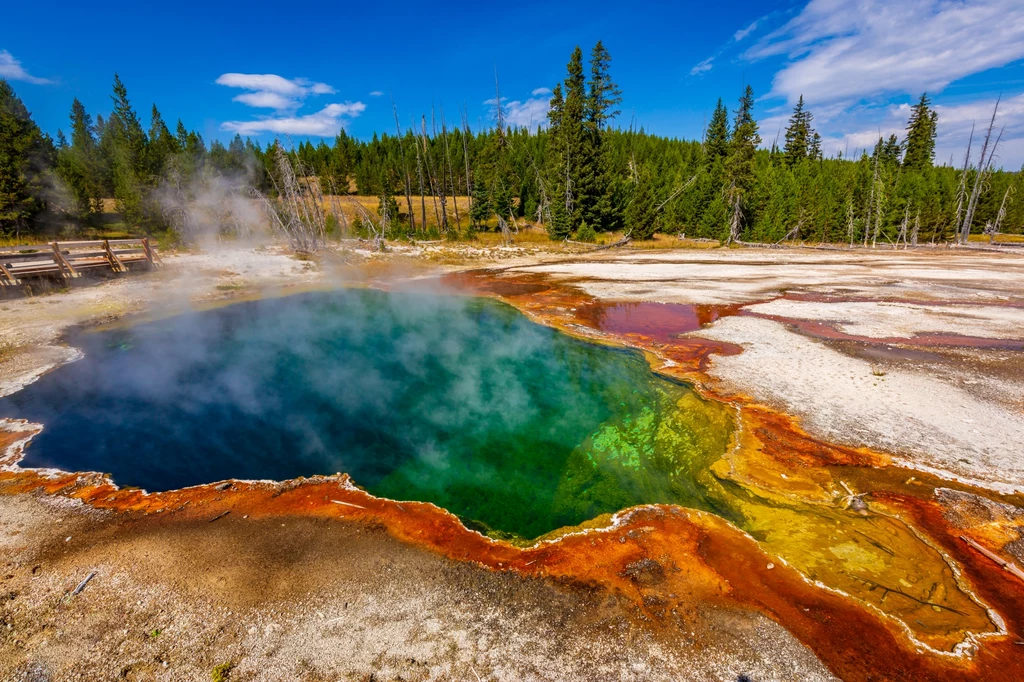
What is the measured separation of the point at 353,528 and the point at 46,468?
5.26m

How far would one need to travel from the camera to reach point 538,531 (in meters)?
5.51

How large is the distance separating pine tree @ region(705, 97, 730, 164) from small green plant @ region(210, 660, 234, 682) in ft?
177

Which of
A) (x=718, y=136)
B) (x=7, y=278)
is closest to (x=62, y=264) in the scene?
(x=7, y=278)

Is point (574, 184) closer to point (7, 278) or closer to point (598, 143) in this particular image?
point (598, 143)

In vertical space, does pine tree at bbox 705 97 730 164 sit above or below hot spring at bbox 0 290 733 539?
above

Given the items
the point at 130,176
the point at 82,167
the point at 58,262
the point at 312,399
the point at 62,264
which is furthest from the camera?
the point at 82,167

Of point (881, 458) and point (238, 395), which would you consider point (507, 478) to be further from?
point (238, 395)

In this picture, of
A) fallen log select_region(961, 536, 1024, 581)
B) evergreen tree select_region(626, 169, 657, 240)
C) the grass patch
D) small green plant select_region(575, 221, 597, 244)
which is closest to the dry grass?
the grass patch

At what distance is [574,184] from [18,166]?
38.4 m

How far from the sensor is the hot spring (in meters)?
6.44

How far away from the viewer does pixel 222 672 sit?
11.3 feet

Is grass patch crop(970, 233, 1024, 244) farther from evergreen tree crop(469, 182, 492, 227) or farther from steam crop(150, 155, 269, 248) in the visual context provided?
steam crop(150, 155, 269, 248)

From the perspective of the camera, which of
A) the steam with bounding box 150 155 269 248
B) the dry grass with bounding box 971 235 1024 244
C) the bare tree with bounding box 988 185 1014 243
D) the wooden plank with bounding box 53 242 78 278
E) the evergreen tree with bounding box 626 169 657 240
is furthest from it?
the bare tree with bounding box 988 185 1014 243

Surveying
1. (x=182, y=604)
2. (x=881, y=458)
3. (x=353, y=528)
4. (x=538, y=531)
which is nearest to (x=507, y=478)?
(x=538, y=531)
